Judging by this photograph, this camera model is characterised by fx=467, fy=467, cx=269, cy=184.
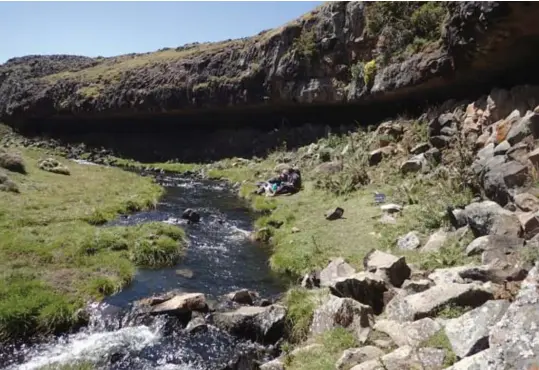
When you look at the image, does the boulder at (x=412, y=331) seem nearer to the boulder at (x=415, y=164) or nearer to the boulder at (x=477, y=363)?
the boulder at (x=477, y=363)

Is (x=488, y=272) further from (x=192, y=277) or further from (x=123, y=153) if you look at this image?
(x=123, y=153)

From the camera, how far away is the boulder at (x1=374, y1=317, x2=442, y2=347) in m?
8.66

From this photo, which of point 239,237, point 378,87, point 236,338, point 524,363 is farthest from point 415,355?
point 378,87

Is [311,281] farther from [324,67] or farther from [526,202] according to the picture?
[324,67]

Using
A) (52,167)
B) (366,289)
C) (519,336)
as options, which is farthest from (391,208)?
(52,167)

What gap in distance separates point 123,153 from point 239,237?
1667 inches

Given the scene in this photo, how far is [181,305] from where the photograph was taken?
13.1 meters

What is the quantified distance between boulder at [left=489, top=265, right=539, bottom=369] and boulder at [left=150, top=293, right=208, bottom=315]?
8.63m

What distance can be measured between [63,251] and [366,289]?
11.7m

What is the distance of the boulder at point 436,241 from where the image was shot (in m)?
14.4

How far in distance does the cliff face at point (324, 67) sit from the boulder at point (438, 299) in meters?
13.6

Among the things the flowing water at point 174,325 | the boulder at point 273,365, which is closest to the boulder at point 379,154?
the flowing water at point 174,325

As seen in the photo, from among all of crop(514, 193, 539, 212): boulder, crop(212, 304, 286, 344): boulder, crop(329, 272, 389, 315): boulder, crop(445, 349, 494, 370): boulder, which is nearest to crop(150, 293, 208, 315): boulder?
crop(212, 304, 286, 344): boulder

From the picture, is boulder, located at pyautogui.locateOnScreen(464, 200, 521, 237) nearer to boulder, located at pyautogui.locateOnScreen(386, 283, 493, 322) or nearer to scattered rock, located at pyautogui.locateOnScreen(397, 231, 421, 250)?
scattered rock, located at pyautogui.locateOnScreen(397, 231, 421, 250)
